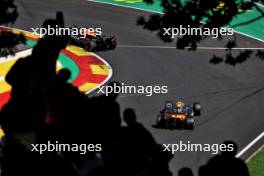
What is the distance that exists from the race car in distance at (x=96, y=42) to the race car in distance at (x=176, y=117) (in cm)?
824

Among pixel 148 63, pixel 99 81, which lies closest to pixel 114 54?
pixel 148 63

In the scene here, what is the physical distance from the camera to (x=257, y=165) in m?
11.8

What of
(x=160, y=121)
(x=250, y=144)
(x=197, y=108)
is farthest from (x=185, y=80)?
(x=250, y=144)

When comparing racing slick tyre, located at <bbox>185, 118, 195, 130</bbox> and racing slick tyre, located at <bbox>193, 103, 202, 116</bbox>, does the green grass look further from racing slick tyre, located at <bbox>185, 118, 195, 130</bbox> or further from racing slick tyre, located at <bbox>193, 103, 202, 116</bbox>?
racing slick tyre, located at <bbox>193, 103, 202, 116</bbox>

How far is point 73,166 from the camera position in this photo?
8211 mm

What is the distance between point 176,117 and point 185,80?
16.8 feet

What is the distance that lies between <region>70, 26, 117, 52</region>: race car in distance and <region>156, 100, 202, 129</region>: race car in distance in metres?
8.24

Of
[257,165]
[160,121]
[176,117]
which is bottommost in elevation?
[257,165]

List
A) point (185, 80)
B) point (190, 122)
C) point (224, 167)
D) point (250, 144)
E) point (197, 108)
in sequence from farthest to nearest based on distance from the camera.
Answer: point (185, 80) → point (197, 108) → point (190, 122) → point (250, 144) → point (224, 167)

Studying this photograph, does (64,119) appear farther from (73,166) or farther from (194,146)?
(194,146)

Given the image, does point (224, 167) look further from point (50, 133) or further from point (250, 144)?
point (50, 133)

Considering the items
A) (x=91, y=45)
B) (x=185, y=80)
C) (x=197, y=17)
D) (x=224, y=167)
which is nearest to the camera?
(x=197, y=17)

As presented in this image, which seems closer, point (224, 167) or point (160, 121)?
point (224, 167)

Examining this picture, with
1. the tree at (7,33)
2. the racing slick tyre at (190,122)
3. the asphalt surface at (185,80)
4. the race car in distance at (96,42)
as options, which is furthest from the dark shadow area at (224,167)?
the race car in distance at (96,42)
